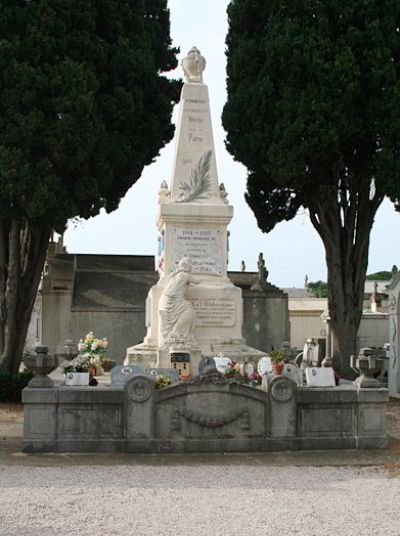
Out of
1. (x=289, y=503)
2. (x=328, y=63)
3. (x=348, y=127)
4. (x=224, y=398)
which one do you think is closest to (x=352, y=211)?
(x=348, y=127)

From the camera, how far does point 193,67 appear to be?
16.2 m

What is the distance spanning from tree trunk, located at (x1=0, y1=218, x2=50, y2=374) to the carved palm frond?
367 centimetres

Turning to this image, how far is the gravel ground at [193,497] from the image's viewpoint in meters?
6.20

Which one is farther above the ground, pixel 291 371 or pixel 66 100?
pixel 66 100

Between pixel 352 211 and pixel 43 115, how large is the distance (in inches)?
334

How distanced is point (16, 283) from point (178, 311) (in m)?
5.12

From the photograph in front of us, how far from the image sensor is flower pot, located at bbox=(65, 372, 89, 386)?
34.5ft

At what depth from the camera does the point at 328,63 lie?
17750 mm

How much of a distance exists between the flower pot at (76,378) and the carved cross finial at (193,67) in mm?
8059

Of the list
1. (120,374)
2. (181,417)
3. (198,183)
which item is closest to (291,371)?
(181,417)

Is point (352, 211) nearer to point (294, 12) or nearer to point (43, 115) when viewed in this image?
point (294, 12)

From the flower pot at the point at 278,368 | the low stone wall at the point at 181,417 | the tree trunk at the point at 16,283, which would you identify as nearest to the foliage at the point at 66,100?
Answer: the tree trunk at the point at 16,283

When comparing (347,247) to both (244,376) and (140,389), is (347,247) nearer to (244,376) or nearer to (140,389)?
(244,376)

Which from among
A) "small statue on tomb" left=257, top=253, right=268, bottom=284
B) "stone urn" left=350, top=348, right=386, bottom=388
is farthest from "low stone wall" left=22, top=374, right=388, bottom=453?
"small statue on tomb" left=257, top=253, right=268, bottom=284
